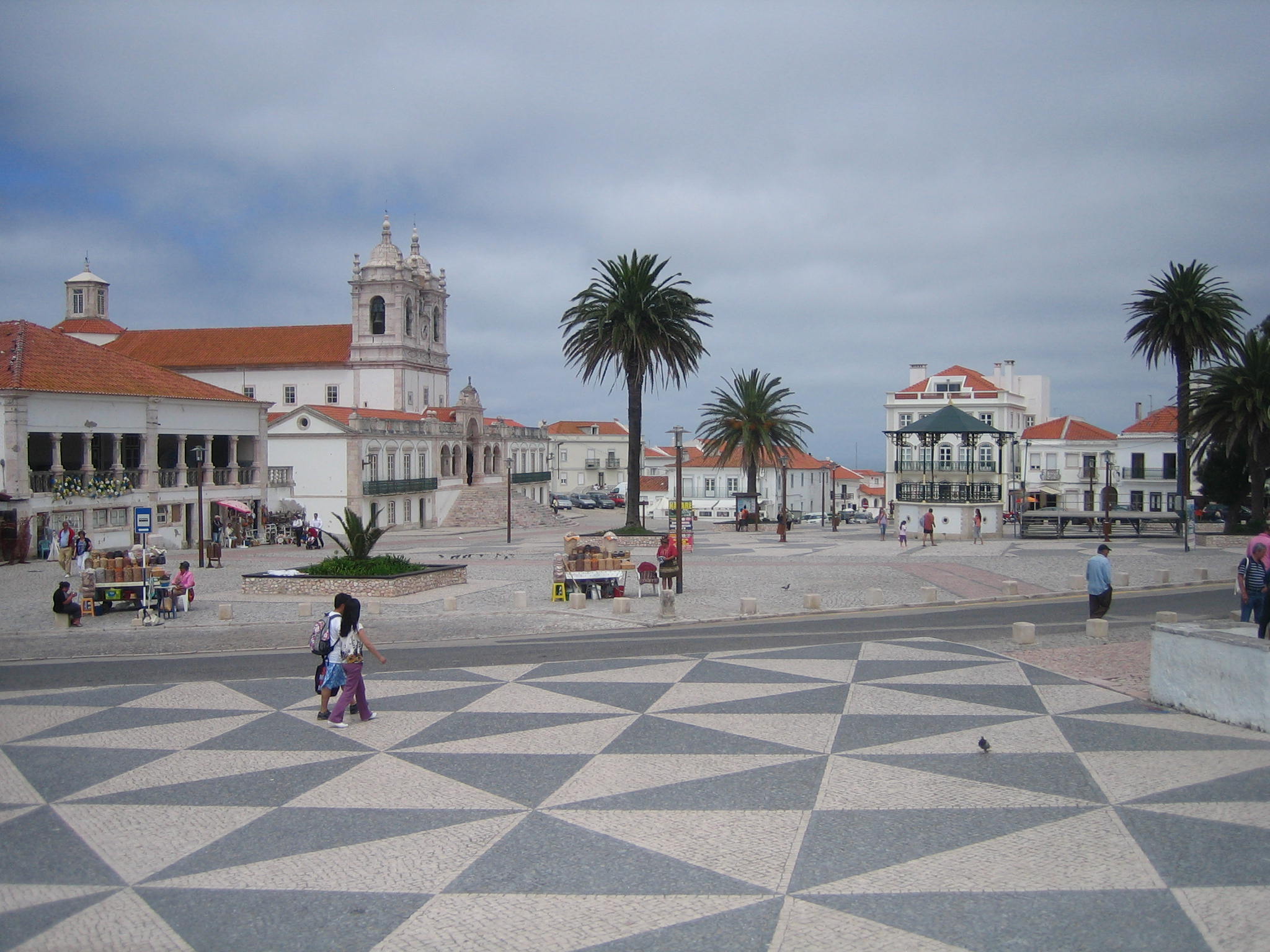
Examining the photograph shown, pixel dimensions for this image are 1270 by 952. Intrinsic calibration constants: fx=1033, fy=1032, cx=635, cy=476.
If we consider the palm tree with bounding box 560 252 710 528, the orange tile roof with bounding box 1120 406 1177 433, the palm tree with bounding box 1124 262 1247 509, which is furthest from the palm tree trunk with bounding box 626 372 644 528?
the orange tile roof with bounding box 1120 406 1177 433

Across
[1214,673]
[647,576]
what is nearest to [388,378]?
[647,576]

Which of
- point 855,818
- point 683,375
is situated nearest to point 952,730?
point 855,818

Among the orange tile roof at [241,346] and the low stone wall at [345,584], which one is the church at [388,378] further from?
the low stone wall at [345,584]

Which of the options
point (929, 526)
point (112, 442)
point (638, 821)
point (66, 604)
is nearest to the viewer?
point (638, 821)

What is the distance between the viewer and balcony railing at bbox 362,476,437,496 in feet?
206

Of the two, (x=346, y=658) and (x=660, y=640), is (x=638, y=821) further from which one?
(x=660, y=640)

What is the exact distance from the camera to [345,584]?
27625mm

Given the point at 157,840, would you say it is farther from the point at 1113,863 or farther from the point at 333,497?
the point at 333,497

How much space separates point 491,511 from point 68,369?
106 ft

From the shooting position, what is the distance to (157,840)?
1005cm

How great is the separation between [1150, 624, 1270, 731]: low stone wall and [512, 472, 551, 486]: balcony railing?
69283mm

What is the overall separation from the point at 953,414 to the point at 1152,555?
14319 millimetres

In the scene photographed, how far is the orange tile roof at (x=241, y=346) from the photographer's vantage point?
78312mm

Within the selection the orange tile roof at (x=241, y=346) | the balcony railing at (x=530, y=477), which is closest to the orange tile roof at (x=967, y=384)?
the balcony railing at (x=530, y=477)
